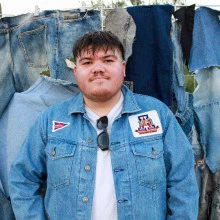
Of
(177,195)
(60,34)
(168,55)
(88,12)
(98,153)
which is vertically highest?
(88,12)

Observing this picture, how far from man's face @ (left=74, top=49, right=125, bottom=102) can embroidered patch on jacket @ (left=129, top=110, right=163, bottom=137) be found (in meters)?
0.18

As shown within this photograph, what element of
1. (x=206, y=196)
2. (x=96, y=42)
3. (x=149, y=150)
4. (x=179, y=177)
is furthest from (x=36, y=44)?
(x=206, y=196)

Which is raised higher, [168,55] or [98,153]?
[168,55]

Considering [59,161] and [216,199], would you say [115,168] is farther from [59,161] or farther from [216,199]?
[216,199]

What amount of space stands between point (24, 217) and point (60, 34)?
1222 millimetres

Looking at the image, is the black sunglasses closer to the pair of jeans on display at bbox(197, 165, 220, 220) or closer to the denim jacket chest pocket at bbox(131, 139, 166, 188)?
the denim jacket chest pocket at bbox(131, 139, 166, 188)

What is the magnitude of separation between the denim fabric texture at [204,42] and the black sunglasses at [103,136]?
37.0 inches

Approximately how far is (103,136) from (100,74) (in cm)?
31

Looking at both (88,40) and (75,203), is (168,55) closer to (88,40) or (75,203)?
(88,40)

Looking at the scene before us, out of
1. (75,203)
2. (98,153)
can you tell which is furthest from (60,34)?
(75,203)

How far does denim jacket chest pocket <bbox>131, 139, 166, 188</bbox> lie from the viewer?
1.65 meters

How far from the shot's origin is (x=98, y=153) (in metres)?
1.69

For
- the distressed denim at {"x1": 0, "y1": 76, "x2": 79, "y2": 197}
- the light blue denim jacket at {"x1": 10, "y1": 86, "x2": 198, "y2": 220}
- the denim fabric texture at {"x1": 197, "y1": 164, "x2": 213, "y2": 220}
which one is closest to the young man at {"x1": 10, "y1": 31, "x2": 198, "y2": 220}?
the light blue denim jacket at {"x1": 10, "y1": 86, "x2": 198, "y2": 220}

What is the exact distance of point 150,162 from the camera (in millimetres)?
1659
